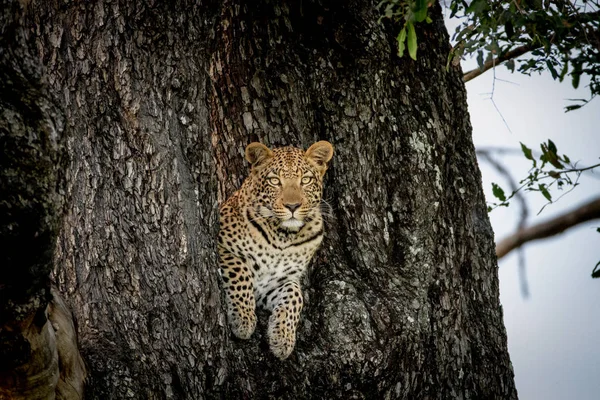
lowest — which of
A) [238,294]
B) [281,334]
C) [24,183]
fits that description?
[281,334]

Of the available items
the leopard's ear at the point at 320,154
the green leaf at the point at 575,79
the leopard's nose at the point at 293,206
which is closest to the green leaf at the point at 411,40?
the green leaf at the point at 575,79

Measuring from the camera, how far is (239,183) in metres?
6.19

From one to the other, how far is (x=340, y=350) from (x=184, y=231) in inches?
45.0

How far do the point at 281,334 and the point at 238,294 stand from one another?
501 mm

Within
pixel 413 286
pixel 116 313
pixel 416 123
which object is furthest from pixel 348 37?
pixel 116 313

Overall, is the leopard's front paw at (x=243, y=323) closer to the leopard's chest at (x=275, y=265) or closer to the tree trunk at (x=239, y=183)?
the tree trunk at (x=239, y=183)

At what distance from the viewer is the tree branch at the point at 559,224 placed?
3.56 metres

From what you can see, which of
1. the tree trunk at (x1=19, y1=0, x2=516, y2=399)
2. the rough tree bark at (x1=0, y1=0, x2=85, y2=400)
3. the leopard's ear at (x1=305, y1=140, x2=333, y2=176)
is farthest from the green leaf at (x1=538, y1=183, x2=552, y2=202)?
the rough tree bark at (x1=0, y1=0, x2=85, y2=400)

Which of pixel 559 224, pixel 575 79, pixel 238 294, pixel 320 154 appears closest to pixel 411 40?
pixel 559 224

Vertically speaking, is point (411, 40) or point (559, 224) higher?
point (411, 40)

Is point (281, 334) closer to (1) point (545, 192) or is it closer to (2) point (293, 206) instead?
(2) point (293, 206)

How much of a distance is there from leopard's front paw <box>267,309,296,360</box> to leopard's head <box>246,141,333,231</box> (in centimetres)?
75

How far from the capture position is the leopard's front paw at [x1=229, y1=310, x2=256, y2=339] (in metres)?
5.13

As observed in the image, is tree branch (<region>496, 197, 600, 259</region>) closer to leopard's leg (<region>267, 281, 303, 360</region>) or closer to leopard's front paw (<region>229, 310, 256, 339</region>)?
leopard's leg (<region>267, 281, 303, 360</region>)
